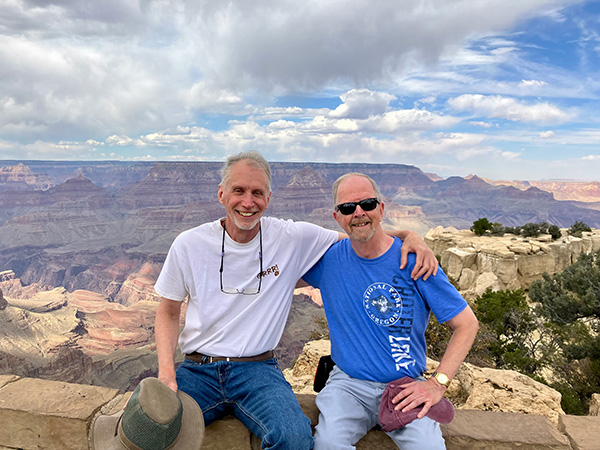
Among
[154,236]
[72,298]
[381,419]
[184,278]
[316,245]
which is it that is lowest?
[72,298]

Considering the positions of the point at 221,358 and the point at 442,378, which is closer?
the point at 442,378

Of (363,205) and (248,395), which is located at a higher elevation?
(363,205)

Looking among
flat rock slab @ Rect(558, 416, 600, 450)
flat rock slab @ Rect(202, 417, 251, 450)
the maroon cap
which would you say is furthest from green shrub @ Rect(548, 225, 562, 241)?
flat rock slab @ Rect(202, 417, 251, 450)

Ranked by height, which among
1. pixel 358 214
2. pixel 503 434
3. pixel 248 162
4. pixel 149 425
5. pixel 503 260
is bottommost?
pixel 503 260

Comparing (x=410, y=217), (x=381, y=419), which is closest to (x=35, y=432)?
(x=381, y=419)

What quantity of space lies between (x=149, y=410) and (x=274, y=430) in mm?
807

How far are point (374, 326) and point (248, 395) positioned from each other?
0.96 metres

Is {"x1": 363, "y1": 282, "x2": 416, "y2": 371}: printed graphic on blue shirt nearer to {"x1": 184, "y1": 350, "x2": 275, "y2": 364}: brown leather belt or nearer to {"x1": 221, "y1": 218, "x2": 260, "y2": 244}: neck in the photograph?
A: {"x1": 184, "y1": 350, "x2": 275, "y2": 364}: brown leather belt

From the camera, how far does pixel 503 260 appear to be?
23109 millimetres

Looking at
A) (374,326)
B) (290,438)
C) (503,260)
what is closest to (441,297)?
(374,326)

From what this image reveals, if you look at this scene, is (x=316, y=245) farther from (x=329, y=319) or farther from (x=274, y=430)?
(x=274, y=430)

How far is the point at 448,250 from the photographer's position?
24.9 meters

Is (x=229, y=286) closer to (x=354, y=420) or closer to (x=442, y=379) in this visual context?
(x=354, y=420)

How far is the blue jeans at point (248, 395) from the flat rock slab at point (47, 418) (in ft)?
2.22
